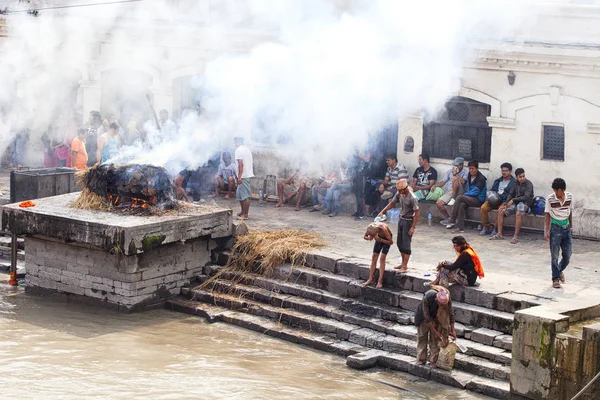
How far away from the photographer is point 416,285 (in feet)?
43.7

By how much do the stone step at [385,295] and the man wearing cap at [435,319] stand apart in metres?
0.76

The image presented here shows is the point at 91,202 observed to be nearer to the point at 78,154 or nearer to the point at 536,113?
the point at 78,154

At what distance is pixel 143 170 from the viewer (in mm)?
15125

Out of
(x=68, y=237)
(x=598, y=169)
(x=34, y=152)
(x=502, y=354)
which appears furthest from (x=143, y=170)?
(x=34, y=152)

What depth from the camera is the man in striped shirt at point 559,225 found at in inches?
506

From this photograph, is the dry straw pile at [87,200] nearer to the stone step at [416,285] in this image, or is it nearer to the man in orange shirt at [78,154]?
the stone step at [416,285]

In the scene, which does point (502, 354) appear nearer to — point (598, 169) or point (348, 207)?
point (598, 169)

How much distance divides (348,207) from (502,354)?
731 centimetres

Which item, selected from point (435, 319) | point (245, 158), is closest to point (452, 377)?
point (435, 319)

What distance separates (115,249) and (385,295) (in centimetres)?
389

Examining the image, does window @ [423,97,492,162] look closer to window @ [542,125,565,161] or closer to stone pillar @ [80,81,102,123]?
window @ [542,125,565,161]

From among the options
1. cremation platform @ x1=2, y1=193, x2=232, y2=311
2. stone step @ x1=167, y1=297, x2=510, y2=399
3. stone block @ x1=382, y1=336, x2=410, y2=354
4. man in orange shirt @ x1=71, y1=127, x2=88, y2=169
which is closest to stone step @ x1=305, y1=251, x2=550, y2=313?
stone block @ x1=382, y1=336, x2=410, y2=354

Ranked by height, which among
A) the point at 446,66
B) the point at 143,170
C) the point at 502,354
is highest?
the point at 446,66

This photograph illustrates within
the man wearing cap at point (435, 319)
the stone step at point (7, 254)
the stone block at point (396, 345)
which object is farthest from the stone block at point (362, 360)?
the stone step at point (7, 254)
